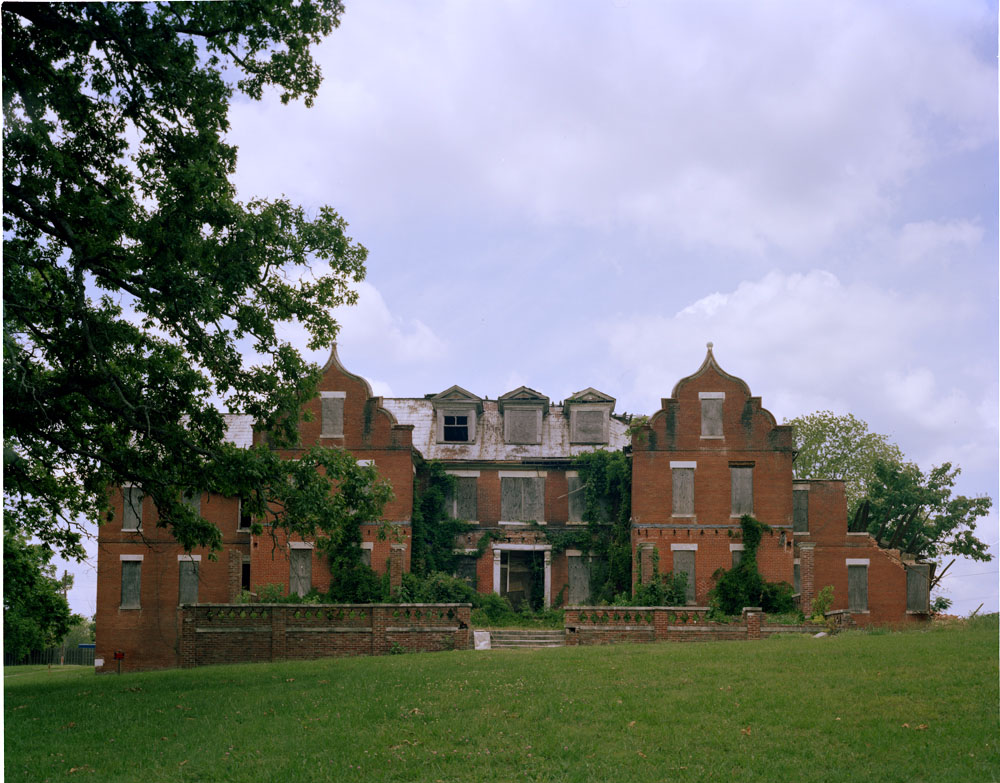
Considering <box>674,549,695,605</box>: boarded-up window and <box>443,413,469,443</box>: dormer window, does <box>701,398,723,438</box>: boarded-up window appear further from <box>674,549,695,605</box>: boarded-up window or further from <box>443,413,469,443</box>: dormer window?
<box>443,413,469,443</box>: dormer window

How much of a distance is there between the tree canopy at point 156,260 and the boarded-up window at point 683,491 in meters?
17.8

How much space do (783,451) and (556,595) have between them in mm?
10077

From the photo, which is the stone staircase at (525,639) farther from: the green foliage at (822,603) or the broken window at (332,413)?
the broken window at (332,413)

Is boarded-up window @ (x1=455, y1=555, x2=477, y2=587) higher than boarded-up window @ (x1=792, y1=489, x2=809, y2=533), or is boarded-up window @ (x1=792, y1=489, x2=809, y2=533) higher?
boarded-up window @ (x1=792, y1=489, x2=809, y2=533)

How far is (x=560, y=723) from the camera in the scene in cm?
1402

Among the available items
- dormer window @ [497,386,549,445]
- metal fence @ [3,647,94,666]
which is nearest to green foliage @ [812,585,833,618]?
dormer window @ [497,386,549,445]

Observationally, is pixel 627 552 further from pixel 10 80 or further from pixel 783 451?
pixel 10 80

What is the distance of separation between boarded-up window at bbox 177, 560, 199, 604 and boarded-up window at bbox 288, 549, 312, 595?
3829 mm

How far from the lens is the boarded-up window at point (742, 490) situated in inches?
1372

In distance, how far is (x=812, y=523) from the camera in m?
37.0

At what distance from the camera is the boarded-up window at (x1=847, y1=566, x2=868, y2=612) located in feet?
119

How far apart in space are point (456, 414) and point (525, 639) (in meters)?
12.4

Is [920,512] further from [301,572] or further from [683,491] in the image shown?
[301,572]

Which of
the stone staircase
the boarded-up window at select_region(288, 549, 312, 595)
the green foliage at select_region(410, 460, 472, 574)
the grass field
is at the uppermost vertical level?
the green foliage at select_region(410, 460, 472, 574)
